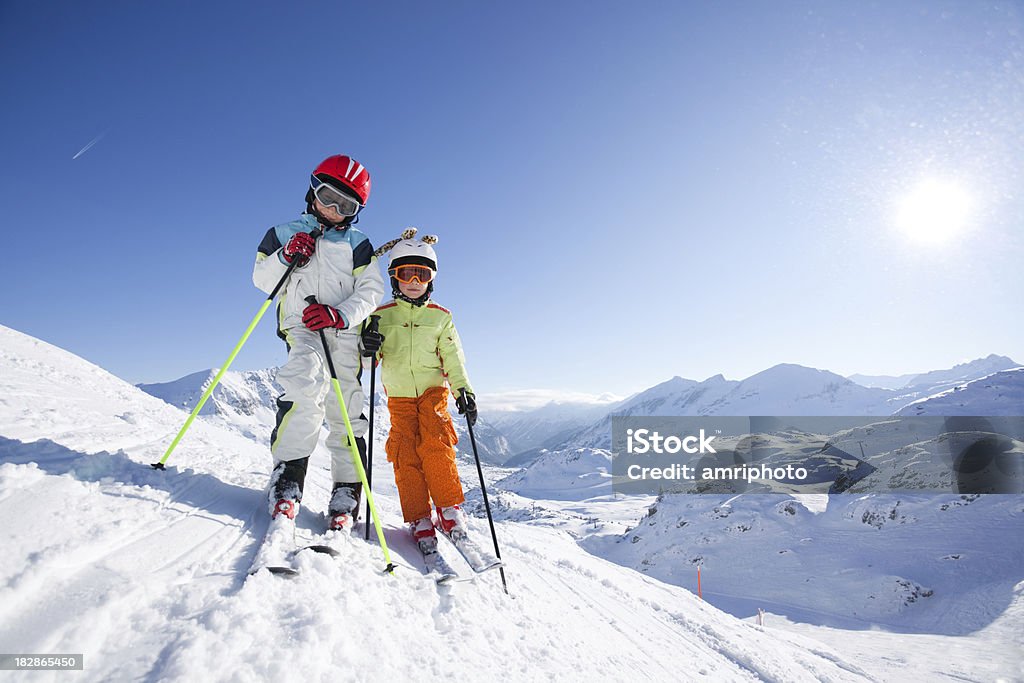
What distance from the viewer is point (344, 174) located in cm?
379

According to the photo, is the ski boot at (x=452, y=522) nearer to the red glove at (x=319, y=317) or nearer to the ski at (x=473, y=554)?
the ski at (x=473, y=554)

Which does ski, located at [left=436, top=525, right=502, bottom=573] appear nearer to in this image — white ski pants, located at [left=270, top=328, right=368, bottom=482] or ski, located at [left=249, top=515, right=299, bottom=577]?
white ski pants, located at [left=270, top=328, right=368, bottom=482]

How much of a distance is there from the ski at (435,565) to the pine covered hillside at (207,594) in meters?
0.12

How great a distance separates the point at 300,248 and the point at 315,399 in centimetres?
121

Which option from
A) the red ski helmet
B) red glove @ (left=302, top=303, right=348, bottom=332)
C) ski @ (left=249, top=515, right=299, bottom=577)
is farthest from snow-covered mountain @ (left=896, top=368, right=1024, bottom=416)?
ski @ (left=249, top=515, right=299, bottom=577)

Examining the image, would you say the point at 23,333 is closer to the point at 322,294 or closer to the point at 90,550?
the point at 322,294

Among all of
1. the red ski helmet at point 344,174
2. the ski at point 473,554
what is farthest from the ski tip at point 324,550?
the red ski helmet at point 344,174

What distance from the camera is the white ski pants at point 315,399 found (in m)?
3.46

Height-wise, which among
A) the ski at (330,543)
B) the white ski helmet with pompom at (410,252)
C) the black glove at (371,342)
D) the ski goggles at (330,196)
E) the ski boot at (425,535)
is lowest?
the ski boot at (425,535)

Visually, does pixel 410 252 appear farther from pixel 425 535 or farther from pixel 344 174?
pixel 425 535

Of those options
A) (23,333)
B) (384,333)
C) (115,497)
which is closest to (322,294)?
(384,333)

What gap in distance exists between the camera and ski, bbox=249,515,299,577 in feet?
7.41

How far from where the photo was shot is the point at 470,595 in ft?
9.96

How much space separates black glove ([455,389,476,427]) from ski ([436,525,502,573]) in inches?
42.5
